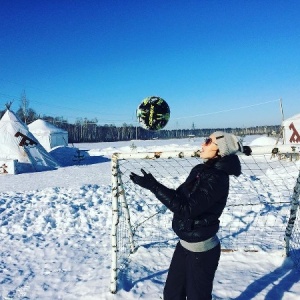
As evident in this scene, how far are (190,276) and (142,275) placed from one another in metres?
2.09

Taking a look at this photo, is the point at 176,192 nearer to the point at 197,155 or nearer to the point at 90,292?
the point at 197,155

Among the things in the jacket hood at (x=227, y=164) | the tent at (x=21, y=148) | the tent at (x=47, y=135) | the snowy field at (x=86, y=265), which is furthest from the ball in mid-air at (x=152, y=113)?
the tent at (x=47, y=135)

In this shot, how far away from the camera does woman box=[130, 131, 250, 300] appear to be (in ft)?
7.41

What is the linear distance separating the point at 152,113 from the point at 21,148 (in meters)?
14.4

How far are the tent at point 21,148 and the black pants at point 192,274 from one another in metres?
15.7

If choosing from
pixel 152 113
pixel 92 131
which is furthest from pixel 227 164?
pixel 92 131

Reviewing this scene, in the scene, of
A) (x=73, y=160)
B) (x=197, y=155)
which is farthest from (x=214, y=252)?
(x=73, y=160)

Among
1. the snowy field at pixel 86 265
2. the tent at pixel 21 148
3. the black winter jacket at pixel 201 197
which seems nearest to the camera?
the black winter jacket at pixel 201 197

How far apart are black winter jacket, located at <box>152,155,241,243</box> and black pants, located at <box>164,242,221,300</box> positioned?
15 cm

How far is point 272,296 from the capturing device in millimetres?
3717

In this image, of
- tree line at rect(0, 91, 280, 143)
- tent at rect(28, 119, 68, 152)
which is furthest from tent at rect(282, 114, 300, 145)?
tree line at rect(0, 91, 280, 143)

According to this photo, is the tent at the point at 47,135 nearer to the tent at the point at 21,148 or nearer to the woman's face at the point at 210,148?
the tent at the point at 21,148

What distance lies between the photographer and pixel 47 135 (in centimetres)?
2866

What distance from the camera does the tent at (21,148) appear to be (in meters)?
17.3
